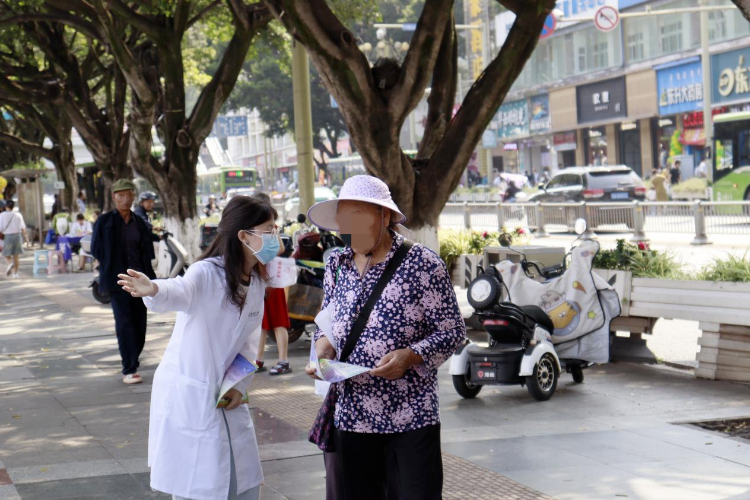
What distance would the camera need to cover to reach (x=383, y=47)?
27797mm

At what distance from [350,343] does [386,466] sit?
0.50 m

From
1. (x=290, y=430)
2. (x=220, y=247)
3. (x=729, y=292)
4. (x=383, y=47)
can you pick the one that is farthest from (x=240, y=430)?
(x=383, y=47)

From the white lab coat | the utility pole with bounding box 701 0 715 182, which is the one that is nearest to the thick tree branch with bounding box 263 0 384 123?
the white lab coat

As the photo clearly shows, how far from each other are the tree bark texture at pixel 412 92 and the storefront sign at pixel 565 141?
3793 centimetres

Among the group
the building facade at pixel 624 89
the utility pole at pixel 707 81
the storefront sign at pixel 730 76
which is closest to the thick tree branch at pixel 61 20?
the building facade at pixel 624 89

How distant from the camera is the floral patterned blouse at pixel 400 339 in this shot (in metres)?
3.50

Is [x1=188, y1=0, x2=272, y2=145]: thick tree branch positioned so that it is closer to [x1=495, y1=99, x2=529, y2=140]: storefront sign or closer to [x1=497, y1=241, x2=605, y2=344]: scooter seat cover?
[x1=497, y1=241, x2=605, y2=344]: scooter seat cover

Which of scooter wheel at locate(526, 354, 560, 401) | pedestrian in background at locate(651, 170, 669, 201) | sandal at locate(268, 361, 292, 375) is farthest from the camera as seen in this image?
pedestrian in background at locate(651, 170, 669, 201)

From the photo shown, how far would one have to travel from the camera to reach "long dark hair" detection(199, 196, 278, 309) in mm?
3838

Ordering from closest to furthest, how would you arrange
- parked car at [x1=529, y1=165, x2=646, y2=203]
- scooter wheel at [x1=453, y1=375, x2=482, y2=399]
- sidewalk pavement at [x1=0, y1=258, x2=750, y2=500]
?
sidewalk pavement at [x1=0, y1=258, x2=750, y2=500] → scooter wheel at [x1=453, y1=375, x2=482, y2=399] → parked car at [x1=529, y1=165, x2=646, y2=203]

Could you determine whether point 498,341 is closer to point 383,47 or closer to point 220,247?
point 220,247

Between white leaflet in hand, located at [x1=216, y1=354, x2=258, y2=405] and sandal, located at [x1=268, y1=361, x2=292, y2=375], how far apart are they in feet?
17.3

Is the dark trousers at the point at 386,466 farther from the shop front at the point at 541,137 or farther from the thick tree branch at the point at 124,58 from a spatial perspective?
the shop front at the point at 541,137

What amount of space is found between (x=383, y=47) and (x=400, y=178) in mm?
18374
